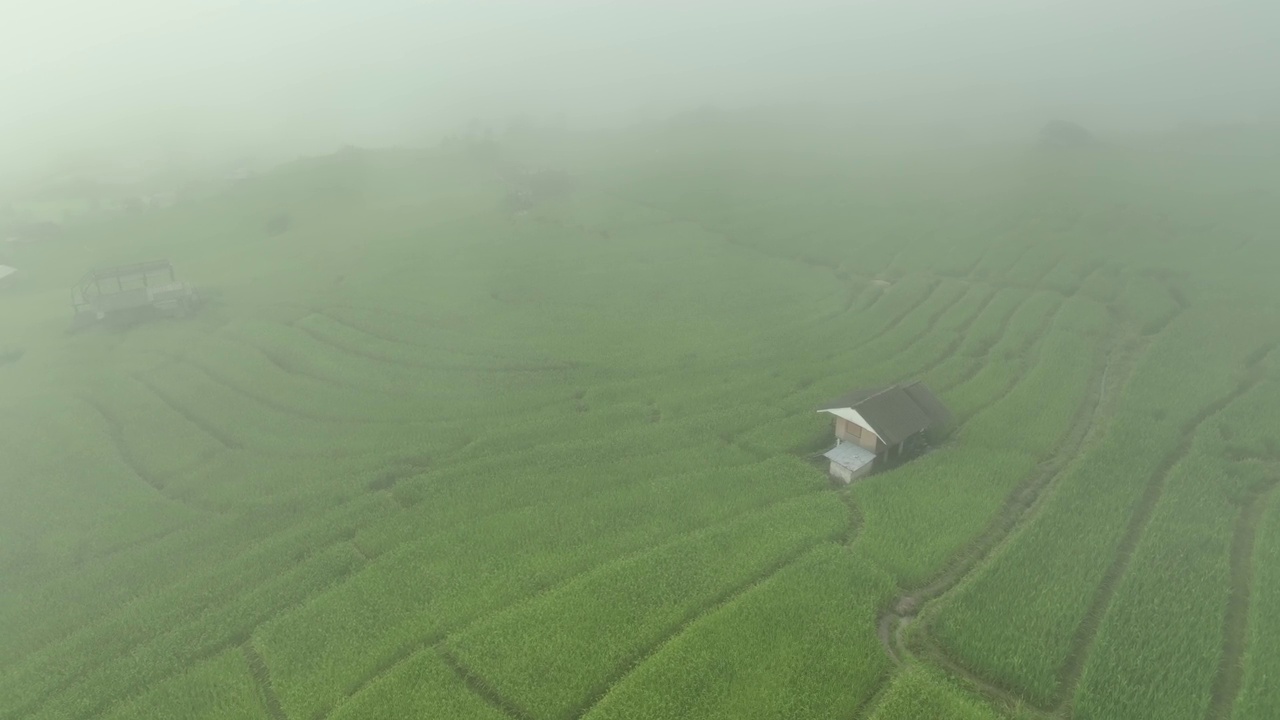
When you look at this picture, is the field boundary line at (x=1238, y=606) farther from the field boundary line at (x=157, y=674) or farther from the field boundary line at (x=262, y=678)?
the field boundary line at (x=157, y=674)

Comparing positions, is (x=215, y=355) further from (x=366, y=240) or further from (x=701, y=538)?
(x=701, y=538)

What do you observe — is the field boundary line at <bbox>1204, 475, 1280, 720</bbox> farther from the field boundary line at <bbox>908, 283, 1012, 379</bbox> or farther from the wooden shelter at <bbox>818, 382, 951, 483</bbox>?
the field boundary line at <bbox>908, 283, 1012, 379</bbox>

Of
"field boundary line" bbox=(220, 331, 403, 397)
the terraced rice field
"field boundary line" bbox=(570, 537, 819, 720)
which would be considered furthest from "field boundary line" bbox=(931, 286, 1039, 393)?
"field boundary line" bbox=(220, 331, 403, 397)

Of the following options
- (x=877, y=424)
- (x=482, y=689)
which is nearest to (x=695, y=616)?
(x=482, y=689)

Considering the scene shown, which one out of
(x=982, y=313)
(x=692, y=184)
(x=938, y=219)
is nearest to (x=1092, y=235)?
(x=938, y=219)

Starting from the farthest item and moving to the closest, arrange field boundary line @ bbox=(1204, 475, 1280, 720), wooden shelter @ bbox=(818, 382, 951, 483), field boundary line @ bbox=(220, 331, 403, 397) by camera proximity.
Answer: field boundary line @ bbox=(220, 331, 403, 397), wooden shelter @ bbox=(818, 382, 951, 483), field boundary line @ bbox=(1204, 475, 1280, 720)

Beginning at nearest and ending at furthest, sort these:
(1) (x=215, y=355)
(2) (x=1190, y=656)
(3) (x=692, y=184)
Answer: (2) (x=1190, y=656) → (1) (x=215, y=355) → (3) (x=692, y=184)

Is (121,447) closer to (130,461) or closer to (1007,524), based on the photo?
(130,461)
